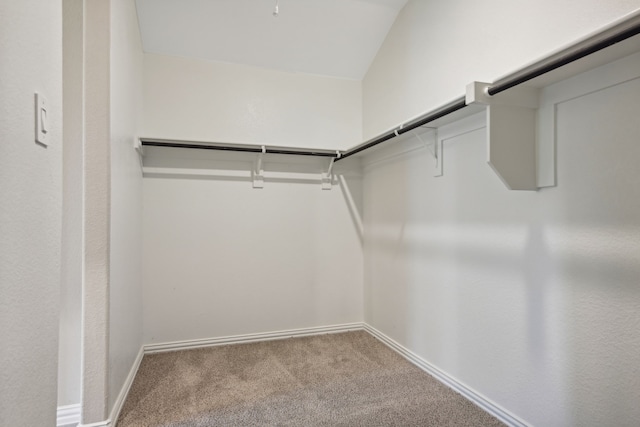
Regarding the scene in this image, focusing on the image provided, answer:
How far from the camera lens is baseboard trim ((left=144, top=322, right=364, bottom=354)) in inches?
Result: 101

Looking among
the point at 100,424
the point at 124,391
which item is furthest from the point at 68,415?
the point at 124,391

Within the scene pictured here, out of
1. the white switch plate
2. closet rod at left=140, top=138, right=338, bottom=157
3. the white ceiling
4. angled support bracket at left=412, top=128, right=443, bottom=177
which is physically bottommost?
the white switch plate

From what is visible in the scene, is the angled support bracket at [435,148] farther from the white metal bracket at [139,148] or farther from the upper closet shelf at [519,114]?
the white metal bracket at [139,148]

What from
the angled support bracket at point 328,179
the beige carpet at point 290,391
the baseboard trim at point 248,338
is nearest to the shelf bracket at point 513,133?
the beige carpet at point 290,391

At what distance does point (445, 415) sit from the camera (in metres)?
1.74

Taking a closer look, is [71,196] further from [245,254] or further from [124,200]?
[245,254]

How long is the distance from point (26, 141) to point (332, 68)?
248cm

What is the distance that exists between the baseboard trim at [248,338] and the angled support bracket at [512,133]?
79.4 inches

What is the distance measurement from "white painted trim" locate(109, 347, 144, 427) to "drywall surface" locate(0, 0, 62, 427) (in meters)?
0.83

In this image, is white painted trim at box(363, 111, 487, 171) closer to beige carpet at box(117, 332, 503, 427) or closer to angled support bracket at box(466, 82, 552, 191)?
angled support bracket at box(466, 82, 552, 191)

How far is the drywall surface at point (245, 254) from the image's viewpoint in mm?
2598

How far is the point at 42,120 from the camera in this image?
915 millimetres

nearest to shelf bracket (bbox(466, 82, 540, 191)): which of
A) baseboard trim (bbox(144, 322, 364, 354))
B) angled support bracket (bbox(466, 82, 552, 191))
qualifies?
angled support bracket (bbox(466, 82, 552, 191))

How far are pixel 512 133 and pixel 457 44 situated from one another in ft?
2.60
